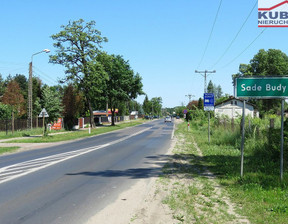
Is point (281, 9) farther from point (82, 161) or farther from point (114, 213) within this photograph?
point (82, 161)

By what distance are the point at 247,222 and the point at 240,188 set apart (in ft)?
7.12

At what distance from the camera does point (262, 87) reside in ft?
24.6

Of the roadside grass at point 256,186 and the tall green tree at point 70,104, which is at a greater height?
the tall green tree at point 70,104

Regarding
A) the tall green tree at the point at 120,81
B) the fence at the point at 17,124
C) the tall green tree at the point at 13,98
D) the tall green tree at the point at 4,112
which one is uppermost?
the tall green tree at the point at 120,81

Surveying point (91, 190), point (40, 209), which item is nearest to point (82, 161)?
point (91, 190)

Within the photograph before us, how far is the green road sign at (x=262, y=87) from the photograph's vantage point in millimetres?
7379

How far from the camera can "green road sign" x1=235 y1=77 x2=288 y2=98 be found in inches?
291

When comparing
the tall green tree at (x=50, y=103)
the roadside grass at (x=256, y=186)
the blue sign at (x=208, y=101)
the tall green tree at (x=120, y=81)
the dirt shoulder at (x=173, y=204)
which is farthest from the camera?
the tall green tree at (x=120, y=81)

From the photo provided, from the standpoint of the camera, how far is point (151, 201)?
6262 millimetres

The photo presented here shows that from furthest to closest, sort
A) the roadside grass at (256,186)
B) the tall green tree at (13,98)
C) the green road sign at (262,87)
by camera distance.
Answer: the tall green tree at (13,98), the green road sign at (262,87), the roadside grass at (256,186)

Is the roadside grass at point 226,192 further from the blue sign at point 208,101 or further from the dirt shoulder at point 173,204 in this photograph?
the blue sign at point 208,101

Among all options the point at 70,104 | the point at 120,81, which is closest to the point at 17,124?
the point at 70,104

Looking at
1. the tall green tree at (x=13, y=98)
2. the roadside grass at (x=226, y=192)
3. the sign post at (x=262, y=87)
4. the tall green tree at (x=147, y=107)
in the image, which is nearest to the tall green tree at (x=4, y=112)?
the tall green tree at (x=13, y=98)

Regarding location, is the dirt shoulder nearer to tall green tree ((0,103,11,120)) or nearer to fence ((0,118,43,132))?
fence ((0,118,43,132))
